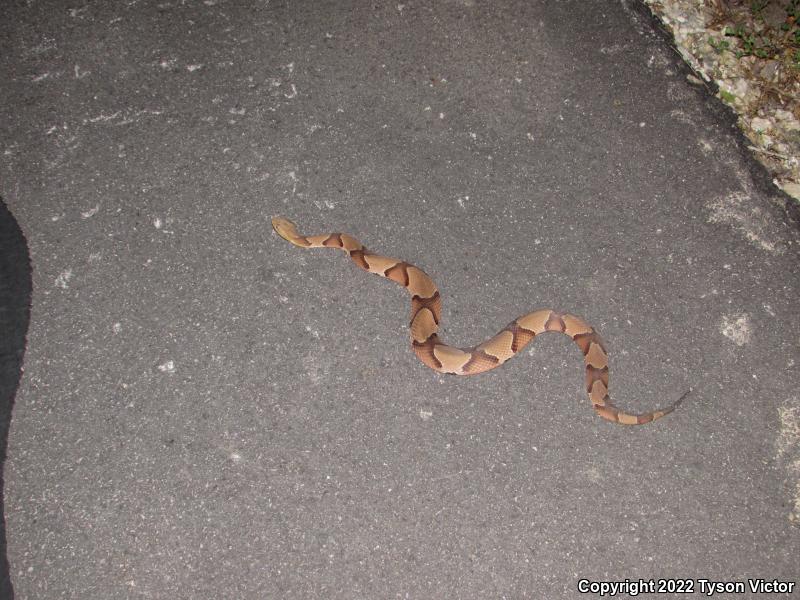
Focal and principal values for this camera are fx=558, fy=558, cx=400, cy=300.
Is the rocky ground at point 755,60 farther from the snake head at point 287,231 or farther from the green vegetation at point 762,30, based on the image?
the snake head at point 287,231

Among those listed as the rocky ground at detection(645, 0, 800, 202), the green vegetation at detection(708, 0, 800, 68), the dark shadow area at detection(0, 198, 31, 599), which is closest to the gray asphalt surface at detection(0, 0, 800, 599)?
the dark shadow area at detection(0, 198, 31, 599)

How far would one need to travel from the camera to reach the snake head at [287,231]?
3.30m

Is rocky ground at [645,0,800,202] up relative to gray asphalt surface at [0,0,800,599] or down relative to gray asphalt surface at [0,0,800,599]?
up

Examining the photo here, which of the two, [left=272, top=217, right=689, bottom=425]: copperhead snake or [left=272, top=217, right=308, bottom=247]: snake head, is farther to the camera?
[left=272, top=217, right=308, bottom=247]: snake head

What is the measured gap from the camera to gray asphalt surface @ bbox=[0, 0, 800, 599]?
2.74m

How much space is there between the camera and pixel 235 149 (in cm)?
354

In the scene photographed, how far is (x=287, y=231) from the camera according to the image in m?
3.31

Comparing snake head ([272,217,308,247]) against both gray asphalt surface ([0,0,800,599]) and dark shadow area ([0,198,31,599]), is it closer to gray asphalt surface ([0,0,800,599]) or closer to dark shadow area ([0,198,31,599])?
gray asphalt surface ([0,0,800,599])

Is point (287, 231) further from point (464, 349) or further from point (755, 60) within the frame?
point (755, 60)

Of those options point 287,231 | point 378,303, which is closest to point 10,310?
point 287,231

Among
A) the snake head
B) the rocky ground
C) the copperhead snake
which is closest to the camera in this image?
the copperhead snake

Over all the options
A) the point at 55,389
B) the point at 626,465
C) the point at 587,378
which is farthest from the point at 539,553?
the point at 55,389

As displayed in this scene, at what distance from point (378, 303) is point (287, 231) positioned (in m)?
0.69

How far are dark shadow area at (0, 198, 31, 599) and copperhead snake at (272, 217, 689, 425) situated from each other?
4.63 ft
